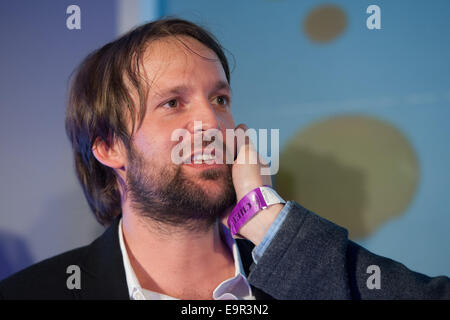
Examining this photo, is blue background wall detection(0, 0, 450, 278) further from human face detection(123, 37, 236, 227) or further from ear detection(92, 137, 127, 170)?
human face detection(123, 37, 236, 227)

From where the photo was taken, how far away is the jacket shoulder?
1.31 metres

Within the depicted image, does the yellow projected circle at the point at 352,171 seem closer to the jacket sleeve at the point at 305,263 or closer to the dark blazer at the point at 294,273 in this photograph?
the dark blazer at the point at 294,273

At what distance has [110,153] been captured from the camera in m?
1.51

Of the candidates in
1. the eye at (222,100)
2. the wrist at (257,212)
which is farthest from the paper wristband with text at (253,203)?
the eye at (222,100)

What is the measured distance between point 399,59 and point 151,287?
133cm

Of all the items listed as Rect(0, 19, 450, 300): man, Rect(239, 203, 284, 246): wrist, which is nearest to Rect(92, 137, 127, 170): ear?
Rect(0, 19, 450, 300): man

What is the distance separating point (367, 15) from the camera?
1803 millimetres

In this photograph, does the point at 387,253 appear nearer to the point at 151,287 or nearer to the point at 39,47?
the point at 151,287

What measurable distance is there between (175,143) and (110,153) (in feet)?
0.99

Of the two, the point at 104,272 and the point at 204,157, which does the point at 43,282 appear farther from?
the point at 204,157

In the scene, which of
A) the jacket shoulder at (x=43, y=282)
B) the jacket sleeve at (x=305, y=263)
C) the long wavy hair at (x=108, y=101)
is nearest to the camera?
the jacket sleeve at (x=305, y=263)

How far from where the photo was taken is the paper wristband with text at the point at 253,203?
1.27 metres

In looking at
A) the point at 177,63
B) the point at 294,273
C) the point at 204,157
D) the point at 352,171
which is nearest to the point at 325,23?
the point at 352,171
